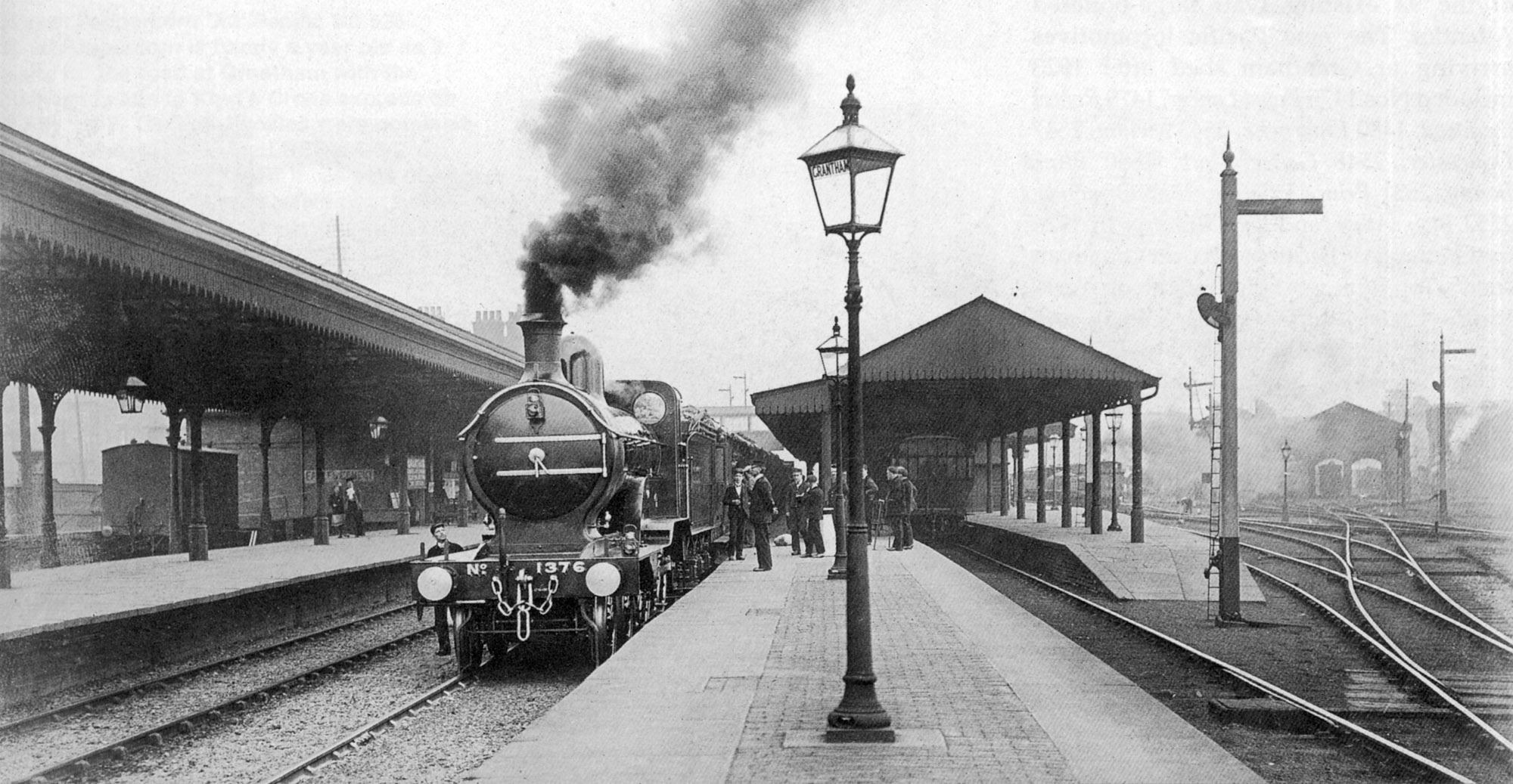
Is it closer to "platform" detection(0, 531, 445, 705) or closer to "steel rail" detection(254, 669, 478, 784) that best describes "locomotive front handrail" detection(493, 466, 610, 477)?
"steel rail" detection(254, 669, 478, 784)

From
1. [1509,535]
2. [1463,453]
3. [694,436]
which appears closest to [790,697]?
[694,436]

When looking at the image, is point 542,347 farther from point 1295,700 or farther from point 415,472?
point 415,472

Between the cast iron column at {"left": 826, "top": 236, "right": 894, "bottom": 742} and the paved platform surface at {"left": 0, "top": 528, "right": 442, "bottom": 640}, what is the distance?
629 centimetres

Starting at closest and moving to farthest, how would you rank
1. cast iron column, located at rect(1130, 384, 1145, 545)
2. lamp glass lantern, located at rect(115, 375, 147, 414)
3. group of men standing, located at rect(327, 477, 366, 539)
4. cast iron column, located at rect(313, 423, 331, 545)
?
lamp glass lantern, located at rect(115, 375, 147, 414) < cast iron column, located at rect(1130, 384, 1145, 545) < cast iron column, located at rect(313, 423, 331, 545) < group of men standing, located at rect(327, 477, 366, 539)

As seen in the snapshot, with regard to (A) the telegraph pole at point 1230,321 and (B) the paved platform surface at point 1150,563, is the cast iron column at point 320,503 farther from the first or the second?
(A) the telegraph pole at point 1230,321

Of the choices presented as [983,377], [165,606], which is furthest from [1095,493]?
[165,606]

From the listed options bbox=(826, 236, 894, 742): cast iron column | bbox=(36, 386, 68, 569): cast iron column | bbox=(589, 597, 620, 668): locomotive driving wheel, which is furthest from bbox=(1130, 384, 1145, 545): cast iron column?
bbox=(36, 386, 68, 569): cast iron column

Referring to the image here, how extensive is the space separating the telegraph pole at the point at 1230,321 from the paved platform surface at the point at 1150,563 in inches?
61.3

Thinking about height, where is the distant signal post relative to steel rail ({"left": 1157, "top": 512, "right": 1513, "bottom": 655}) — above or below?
above

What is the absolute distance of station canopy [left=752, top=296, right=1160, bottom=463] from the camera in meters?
19.9

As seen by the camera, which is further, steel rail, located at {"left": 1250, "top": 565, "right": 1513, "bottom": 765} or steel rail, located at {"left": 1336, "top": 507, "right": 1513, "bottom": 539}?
steel rail, located at {"left": 1336, "top": 507, "right": 1513, "bottom": 539}

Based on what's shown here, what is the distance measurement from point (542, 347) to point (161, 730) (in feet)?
13.8

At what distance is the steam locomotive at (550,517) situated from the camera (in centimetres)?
958

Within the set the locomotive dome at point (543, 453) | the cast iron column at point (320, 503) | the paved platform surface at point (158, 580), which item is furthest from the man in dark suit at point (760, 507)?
the cast iron column at point (320, 503)
